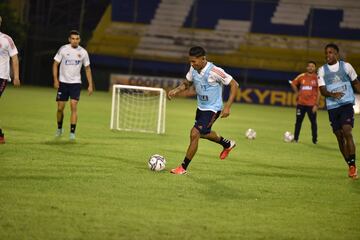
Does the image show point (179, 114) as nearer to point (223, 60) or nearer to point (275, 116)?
point (275, 116)

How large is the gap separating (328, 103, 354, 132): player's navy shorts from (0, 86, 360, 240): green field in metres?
0.87

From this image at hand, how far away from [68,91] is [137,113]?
315 inches

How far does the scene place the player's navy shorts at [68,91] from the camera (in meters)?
14.1

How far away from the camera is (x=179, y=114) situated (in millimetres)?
24266

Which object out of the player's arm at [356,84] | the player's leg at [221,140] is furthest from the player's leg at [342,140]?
the player's leg at [221,140]

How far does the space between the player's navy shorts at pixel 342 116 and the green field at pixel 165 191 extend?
2.85ft

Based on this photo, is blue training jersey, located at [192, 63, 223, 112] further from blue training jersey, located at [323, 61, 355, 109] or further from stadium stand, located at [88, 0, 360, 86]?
stadium stand, located at [88, 0, 360, 86]

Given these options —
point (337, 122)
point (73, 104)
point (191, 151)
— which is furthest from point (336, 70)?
point (73, 104)

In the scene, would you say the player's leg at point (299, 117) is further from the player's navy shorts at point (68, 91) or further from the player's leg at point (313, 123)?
the player's navy shorts at point (68, 91)

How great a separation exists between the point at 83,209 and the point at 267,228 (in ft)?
6.39

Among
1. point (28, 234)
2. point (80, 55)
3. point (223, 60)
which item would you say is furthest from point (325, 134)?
point (223, 60)

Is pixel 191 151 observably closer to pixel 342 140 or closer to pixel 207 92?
pixel 207 92

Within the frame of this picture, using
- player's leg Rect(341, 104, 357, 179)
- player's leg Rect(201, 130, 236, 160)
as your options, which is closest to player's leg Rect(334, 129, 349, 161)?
Result: player's leg Rect(341, 104, 357, 179)

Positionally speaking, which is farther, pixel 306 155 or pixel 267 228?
pixel 306 155
